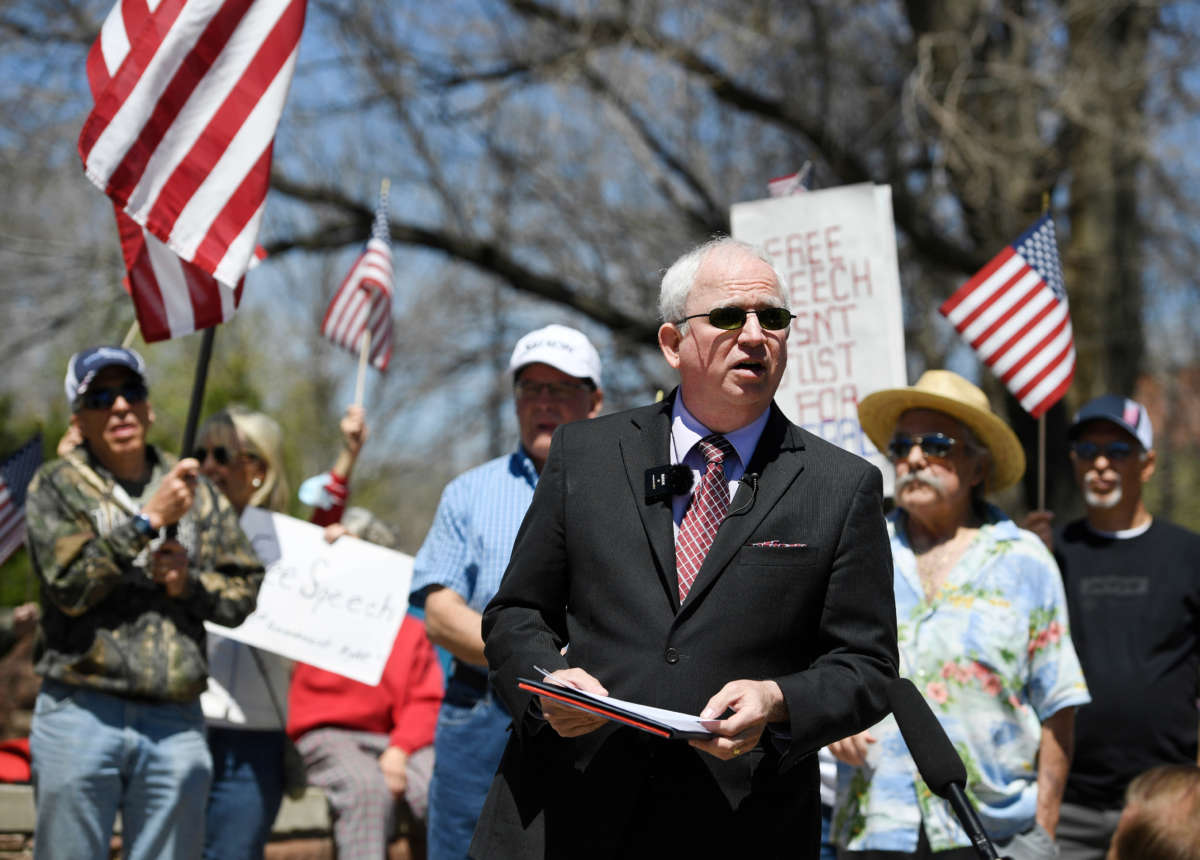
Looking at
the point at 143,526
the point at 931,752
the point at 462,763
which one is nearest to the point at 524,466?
the point at 462,763

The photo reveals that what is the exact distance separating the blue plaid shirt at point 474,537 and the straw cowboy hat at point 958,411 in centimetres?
125

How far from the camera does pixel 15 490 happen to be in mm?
6266

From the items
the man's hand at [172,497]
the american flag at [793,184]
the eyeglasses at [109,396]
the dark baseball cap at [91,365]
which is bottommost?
the man's hand at [172,497]

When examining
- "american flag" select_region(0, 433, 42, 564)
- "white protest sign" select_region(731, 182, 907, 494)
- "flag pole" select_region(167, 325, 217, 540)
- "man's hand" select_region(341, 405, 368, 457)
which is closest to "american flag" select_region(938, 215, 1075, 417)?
"white protest sign" select_region(731, 182, 907, 494)

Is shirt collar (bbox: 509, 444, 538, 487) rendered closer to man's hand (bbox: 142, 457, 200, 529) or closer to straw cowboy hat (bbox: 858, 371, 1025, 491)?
man's hand (bbox: 142, 457, 200, 529)

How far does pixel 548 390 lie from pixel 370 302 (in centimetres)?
230

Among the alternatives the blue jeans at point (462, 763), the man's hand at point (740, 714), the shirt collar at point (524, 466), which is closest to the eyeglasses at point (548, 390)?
the shirt collar at point (524, 466)

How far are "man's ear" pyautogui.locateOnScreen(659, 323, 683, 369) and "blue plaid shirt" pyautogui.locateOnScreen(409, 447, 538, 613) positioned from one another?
5.16ft

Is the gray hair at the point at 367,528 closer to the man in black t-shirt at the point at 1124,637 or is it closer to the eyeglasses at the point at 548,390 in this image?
the eyeglasses at the point at 548,390

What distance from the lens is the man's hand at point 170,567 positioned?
4543 millimetres

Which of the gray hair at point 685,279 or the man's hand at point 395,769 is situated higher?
the gray hair at point 685,279

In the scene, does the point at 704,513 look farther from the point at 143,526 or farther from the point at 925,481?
the point at 143,526

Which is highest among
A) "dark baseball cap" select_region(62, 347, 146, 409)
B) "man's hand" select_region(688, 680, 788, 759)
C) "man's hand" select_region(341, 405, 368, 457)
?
"man's hand" select_region(341, 405, 368, 457)

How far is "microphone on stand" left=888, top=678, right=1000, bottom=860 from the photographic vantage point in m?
2.56
